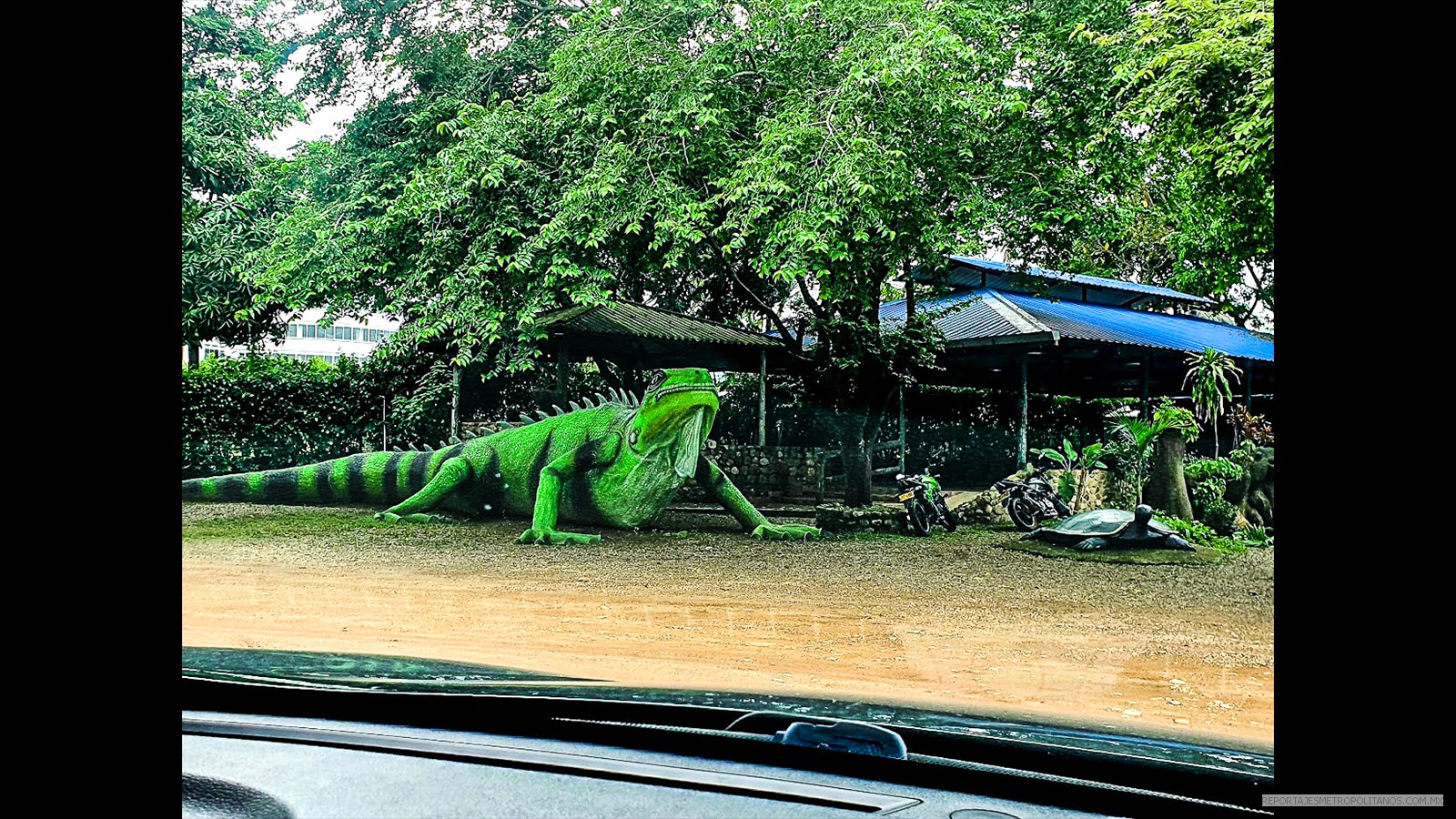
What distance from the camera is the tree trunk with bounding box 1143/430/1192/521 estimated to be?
468cm

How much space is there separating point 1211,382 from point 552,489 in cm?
313

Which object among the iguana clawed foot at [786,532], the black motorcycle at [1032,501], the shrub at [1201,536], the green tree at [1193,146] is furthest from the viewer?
the iguana clawed foot at [786,532]

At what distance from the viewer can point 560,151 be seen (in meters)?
5.28

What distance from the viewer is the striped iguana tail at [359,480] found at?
18.1 ft

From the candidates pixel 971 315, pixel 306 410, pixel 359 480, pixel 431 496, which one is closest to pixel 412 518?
pixel 431 496

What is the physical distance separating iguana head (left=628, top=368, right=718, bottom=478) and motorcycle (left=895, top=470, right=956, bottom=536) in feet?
3.32

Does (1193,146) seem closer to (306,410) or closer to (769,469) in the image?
(769,469)

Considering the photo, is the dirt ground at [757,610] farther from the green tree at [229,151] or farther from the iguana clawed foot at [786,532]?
the green tree at [229,151]

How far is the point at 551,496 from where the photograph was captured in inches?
215

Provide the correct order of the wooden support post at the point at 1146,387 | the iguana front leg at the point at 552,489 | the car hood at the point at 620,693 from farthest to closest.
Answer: the iguana front leg at the point at 552,489 < the wooden support post at the point at 1146,387 < the car hood at the point at 620,693

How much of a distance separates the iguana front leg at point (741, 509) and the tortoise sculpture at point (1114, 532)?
1.15m

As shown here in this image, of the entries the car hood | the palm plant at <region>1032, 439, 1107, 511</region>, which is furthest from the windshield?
the car hood

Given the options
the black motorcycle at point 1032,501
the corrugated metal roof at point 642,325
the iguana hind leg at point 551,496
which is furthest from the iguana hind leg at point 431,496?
the black motorcycle at point 1032,501

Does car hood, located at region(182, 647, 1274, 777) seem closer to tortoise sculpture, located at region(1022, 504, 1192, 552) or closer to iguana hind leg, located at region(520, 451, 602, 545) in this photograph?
tortoise sculpture, located at region(1022, 504, 1192, 552)
